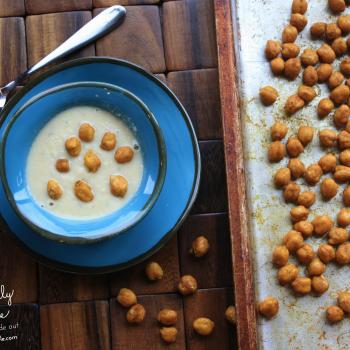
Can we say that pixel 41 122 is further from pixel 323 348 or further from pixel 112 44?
pixel 323 348

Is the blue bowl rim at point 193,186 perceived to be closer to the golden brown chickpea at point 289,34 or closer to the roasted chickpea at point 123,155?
the roasted chickpea at point 123,155

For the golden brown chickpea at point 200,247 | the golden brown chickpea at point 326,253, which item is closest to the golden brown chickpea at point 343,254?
the golden brown chickpea at point 326,253

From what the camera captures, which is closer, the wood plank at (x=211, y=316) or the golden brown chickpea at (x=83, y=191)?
the golden brown chickpea at (x=83, y=191)

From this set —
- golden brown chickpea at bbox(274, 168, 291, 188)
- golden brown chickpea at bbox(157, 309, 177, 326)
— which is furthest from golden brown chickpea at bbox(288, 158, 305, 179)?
golden brown chickpea at bbox(157, 309, 177, 326)

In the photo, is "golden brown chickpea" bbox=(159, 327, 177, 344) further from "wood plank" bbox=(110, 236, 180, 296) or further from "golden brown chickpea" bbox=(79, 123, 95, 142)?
"golden brown chickpea" bbox=(79, 123, 95, 142)

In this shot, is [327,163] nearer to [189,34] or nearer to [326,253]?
[326,253]

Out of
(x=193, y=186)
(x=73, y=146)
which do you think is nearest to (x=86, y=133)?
(x=73, y=146)

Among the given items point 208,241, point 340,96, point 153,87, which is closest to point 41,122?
point 153,87
